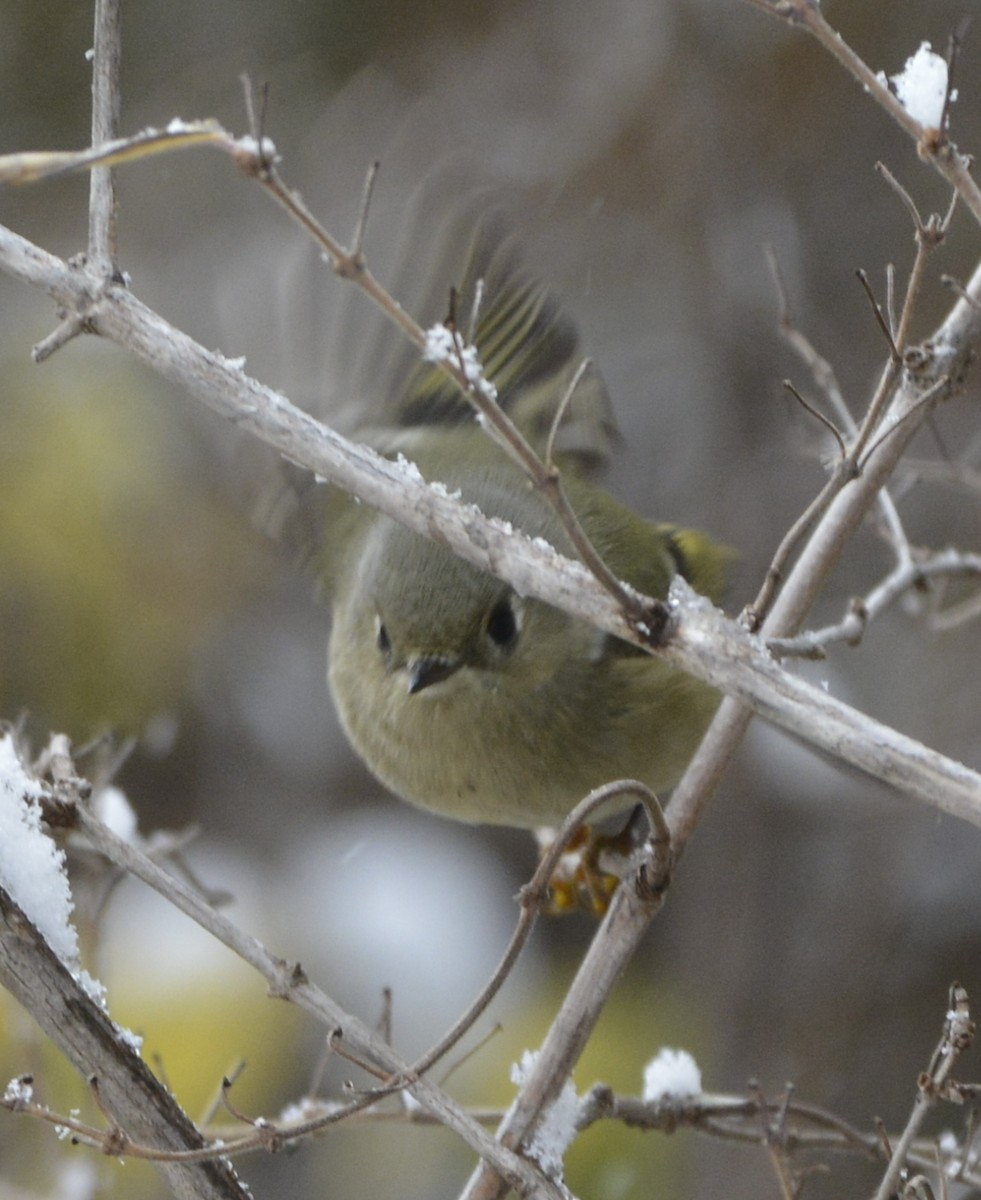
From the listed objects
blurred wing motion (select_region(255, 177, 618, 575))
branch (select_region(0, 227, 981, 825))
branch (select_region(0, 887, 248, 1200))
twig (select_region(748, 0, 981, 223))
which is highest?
blurred wing motion (select_region(255, 177, 618, 575))

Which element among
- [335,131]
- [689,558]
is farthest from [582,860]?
[335,131]

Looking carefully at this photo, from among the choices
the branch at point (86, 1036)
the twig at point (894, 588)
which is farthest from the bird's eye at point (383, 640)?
the branch at point (86, 1036)

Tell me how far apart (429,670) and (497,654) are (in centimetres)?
14

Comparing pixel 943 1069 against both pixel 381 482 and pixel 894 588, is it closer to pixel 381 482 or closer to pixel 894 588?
pixel 381 482

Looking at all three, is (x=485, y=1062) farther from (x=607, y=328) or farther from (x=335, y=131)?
(x=335, y=131)

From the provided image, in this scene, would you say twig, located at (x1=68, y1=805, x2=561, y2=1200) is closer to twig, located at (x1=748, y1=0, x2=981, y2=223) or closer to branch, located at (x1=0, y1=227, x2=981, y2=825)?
branch, located at (x1=0, y1=227, x2=981, y2=825)

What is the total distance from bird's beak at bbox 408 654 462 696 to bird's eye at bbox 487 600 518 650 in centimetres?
8

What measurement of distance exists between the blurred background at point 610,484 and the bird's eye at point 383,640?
150 centimetres

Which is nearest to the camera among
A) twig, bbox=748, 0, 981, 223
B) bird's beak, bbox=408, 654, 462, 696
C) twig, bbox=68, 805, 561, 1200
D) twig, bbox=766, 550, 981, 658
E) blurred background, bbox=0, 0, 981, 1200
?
twig, bbox=748, 0, 981, 223

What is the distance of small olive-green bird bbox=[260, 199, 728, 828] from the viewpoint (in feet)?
7.63

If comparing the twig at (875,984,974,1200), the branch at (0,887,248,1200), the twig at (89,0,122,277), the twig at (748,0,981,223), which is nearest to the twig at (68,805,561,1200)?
the branch at (0,887,248,1200)

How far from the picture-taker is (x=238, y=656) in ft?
15.0

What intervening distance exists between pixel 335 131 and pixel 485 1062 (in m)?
2.79

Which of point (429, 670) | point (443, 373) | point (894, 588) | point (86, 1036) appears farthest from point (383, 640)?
point (86, 1036)
